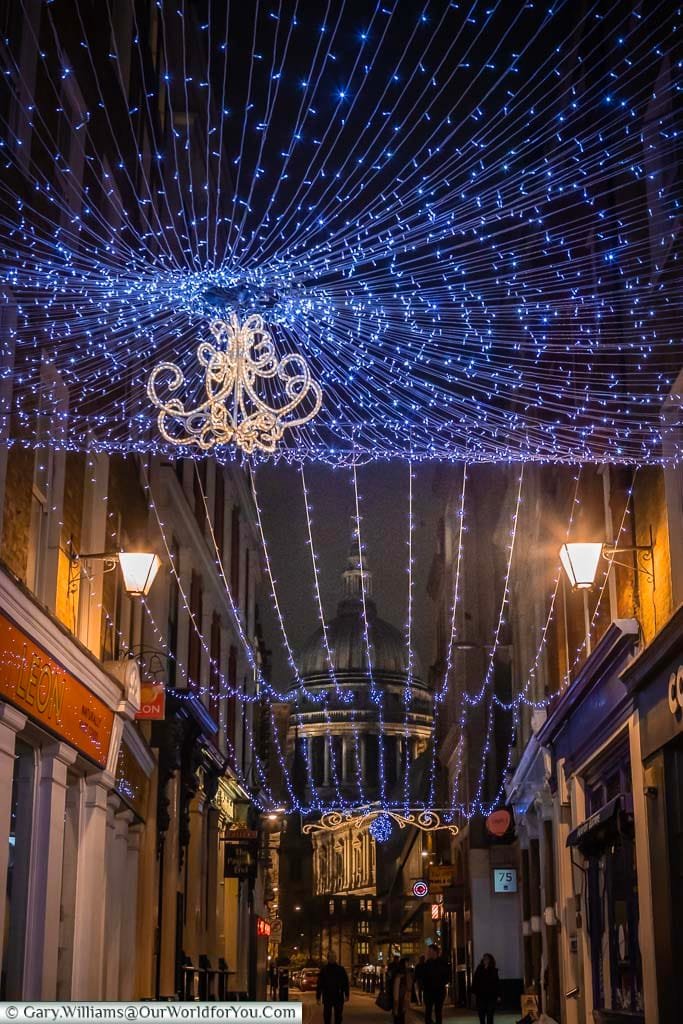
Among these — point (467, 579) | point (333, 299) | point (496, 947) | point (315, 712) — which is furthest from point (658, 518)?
point (315, 712)

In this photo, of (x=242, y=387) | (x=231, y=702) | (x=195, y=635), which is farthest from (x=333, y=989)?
(x=242, y=387)

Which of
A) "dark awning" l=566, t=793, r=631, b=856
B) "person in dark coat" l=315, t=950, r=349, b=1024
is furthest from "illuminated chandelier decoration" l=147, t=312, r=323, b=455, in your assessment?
"person in dark coat" l=315, t=950, r=349, b=1024

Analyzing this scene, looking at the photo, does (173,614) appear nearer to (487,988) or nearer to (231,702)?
(487,988)

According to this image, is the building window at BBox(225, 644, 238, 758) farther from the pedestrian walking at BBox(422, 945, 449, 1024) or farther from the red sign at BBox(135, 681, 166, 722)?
the red sign at BBox(135, 681, 166, 722)

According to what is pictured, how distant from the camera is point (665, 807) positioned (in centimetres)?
1319

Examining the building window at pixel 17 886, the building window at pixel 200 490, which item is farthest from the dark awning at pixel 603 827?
the building window at pixel 200 490

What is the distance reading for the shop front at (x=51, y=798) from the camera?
1116 cm

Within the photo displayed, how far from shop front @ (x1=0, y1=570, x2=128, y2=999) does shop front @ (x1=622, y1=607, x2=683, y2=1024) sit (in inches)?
226

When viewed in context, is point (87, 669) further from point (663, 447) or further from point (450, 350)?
point (663, 447)

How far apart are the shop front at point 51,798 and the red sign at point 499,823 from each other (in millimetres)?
19165

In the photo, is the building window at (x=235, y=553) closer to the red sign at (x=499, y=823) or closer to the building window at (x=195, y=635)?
the building window at (x=195, y=635)

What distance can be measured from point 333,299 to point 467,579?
1554 inches

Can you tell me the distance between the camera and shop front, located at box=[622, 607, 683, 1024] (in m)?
12.7

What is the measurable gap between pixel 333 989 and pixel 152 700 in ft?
34.3
